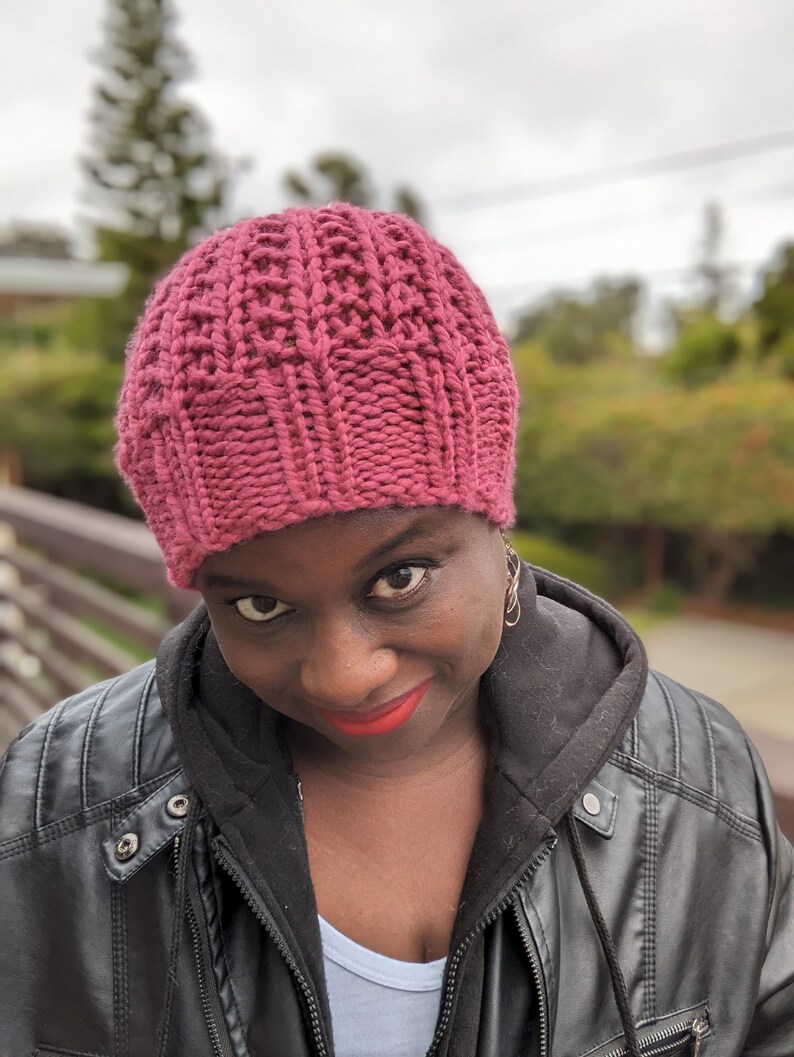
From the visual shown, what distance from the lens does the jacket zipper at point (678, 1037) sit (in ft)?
3.43

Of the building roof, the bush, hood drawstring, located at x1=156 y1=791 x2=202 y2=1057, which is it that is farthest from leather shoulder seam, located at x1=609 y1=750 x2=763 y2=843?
the building roof

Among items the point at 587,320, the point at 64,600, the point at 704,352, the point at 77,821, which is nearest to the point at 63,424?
the point at 587,320

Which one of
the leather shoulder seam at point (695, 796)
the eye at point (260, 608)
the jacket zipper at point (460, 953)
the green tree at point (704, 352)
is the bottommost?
the green tree at point (704, 352)

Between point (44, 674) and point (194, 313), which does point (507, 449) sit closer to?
point (194, 313)

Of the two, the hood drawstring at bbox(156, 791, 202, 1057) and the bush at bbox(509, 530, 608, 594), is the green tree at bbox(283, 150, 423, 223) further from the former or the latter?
the hood drawstring at bbox(156, 791, 202, 1057)

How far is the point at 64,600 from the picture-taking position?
3285 millimetres

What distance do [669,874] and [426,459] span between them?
2.08 ft

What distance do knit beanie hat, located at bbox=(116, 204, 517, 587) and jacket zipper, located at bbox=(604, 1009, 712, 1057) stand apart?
0.70 metres

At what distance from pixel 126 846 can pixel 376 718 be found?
38cm

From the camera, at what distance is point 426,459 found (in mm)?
847

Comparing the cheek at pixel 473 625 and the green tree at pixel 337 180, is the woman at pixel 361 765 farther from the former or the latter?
the green tree at pixel 337 180

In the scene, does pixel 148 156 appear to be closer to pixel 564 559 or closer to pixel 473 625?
pixel 564 559

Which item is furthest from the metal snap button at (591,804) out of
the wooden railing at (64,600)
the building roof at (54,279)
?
the building roof at (54,279)

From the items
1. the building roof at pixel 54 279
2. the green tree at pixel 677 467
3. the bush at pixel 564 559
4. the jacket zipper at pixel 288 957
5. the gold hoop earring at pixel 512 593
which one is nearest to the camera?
the jacket zipper at pixel 288 957
